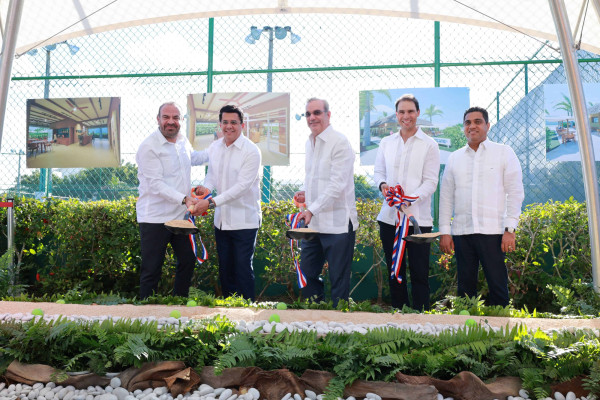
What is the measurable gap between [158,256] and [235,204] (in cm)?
82

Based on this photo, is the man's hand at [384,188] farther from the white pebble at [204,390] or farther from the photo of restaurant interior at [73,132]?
the photo of restaurant interior at [73,132]

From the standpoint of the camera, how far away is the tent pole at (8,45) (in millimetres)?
4613

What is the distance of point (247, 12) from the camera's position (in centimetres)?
680

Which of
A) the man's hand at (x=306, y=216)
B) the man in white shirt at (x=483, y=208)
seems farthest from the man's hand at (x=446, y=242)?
the man's hand at (x=306, y=216)

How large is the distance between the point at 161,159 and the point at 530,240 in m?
3.76

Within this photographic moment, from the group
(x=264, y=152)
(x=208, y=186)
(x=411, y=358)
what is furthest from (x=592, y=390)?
(x=264, y=152)

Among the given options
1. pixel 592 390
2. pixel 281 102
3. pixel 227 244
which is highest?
pixel 281 102

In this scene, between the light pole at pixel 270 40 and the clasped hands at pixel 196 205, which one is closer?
the clasped hands at pixel 196 205

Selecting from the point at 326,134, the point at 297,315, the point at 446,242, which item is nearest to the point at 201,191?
the point at 326,134

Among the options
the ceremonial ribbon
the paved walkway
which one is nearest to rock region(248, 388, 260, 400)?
the paved walkway

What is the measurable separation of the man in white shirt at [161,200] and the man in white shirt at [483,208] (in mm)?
2284

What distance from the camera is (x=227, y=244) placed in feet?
16.9

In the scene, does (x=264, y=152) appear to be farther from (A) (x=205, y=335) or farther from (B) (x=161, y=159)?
(A) (x=205, y=335)

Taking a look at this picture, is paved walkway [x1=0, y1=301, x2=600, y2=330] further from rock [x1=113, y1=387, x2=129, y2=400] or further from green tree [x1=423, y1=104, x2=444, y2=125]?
Answer: green tree [x1=423, y1=104, x2=444, y2=125]
